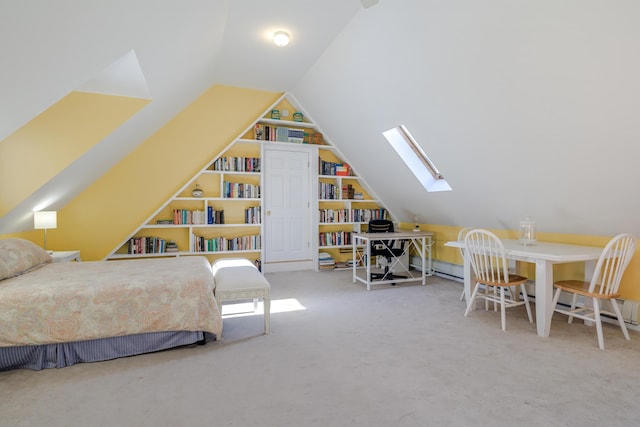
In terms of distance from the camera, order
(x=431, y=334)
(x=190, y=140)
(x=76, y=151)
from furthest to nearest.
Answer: (x=190, y=140) → (x=76, y=151) → (x=431, y=334)

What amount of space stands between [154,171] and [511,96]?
4.42m

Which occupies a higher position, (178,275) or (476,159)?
(476,159)

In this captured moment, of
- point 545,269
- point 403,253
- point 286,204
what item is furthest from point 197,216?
point 545,269

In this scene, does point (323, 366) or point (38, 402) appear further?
point (323, 366)

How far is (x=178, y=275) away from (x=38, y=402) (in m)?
1.05

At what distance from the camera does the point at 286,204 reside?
18.1 ft

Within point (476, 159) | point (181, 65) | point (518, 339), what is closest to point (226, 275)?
point (181, 65)

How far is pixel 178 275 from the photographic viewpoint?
8.60 feet

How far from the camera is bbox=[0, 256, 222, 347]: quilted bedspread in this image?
2.13 m

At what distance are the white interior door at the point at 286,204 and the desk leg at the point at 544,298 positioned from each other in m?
3.51

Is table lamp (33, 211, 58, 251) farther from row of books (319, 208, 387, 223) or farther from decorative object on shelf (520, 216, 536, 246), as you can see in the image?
decorative object on shelf (520, 216, 536, 246)

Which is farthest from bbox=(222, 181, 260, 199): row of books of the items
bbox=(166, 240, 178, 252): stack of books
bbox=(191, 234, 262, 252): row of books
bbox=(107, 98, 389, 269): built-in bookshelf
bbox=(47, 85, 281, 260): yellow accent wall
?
Result: bbox=(166, 240, 178, 252): stack of books

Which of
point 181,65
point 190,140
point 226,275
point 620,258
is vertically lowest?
point 226,275

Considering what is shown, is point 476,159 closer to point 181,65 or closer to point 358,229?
point 358,229
